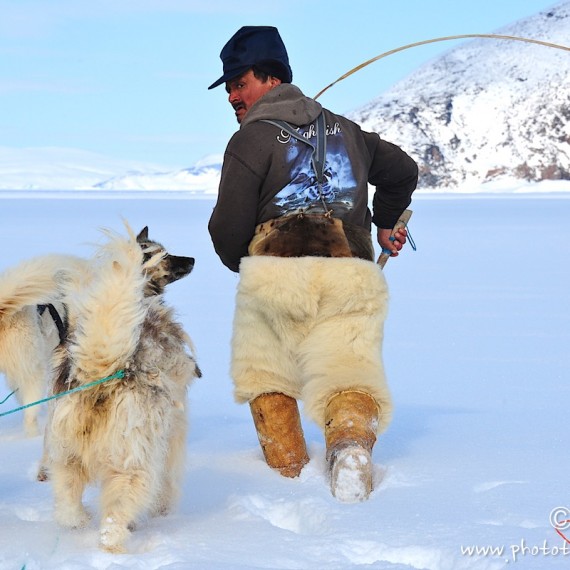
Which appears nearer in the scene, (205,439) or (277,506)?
(277,506)

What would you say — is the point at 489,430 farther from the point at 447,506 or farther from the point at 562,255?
the point at 562,255

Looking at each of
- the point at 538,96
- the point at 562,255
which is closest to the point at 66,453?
the point at 562,255

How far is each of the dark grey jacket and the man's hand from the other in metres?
0.56

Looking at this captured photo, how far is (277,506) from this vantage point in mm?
3588

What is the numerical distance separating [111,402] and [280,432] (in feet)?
3.96

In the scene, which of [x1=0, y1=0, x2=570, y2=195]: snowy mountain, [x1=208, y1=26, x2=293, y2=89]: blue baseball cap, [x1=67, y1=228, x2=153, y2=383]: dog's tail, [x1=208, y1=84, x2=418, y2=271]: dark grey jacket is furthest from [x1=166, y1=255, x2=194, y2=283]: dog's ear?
[x1=0, y1=0, x2=570, y2=195]: snowy mountain

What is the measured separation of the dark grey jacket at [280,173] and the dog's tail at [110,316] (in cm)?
100

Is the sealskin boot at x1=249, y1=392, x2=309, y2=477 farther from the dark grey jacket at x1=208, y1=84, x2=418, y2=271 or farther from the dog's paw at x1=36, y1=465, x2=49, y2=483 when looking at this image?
the dog's paw at x1=36, y1=465, x2=49, y2=483

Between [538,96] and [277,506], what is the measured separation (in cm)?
14594

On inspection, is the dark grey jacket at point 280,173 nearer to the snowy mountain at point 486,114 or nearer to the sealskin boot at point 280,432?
the sealskin boot at point 280,432

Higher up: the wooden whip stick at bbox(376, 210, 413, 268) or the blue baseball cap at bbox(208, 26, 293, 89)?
the blue baseball cap at bbox(208, 26, 293, 89)

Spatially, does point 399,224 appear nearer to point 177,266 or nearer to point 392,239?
point 392,239

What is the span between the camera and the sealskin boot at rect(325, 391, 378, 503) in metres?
3.64

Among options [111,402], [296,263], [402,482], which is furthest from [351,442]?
[111,402]
